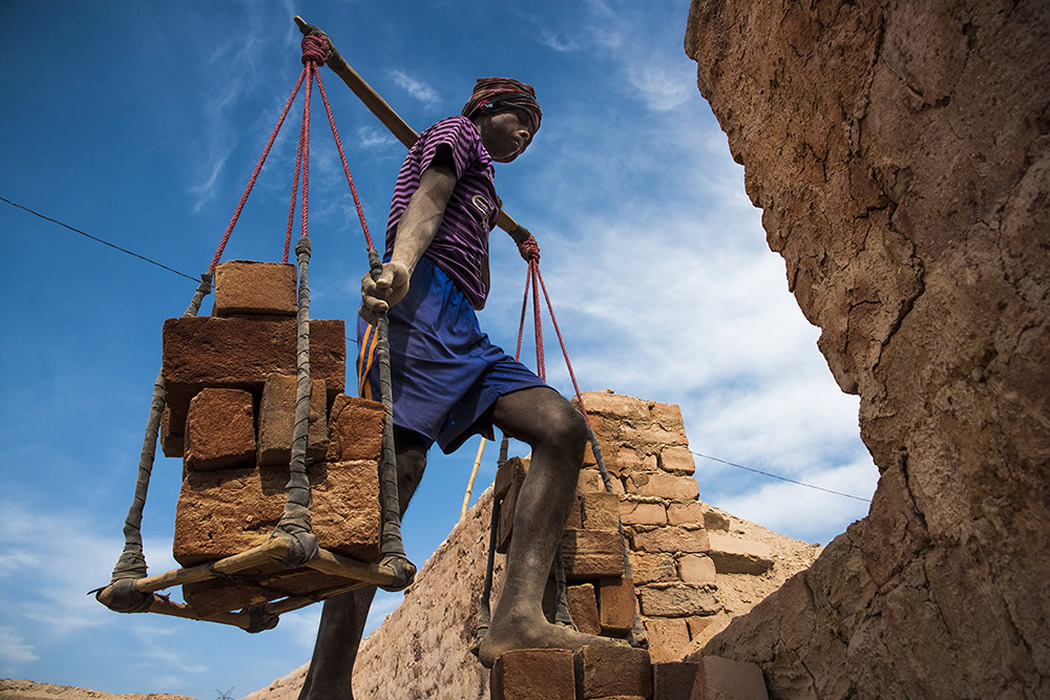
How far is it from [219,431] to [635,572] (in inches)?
112

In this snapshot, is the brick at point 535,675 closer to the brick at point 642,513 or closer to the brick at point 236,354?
the brick at point 236,354

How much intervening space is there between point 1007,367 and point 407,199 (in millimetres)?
2301

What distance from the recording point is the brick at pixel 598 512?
3359mm

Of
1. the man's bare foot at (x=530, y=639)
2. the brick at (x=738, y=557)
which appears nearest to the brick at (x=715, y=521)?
the brick at (x=738, y=557)

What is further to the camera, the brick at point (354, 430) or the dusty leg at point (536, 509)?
the dusty leg at point (536, 509)

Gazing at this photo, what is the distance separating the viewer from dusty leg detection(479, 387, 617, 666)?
2.59 metres

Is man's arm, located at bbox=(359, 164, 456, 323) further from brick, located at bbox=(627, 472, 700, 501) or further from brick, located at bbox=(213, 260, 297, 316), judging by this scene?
brick, located at bbox=(627, 472, 700, 501)

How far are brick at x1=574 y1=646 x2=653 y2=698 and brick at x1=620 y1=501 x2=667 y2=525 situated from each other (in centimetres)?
221

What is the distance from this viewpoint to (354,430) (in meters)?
2.37

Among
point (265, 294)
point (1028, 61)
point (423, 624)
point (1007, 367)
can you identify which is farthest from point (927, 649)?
point (423, 624)

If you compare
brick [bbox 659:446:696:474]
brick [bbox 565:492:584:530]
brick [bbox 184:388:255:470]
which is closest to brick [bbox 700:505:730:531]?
brick [bbox 659:446:696:474]

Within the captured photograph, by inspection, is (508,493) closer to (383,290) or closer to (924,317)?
(383,290)

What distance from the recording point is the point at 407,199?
3270mm

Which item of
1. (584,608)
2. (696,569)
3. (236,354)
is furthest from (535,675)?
(696,569)
